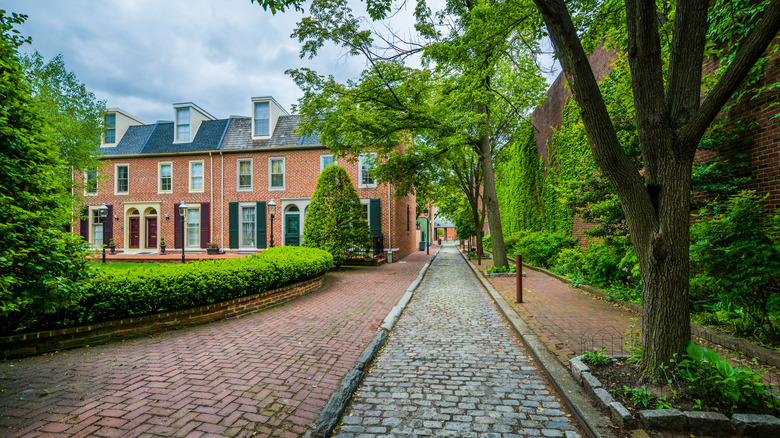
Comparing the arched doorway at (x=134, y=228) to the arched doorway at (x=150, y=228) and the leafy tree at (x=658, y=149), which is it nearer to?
the arched doorway at (x=150, y=228)

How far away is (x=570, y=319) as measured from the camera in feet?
18.0

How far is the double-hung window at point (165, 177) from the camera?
19344mm

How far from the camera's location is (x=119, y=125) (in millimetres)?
20484

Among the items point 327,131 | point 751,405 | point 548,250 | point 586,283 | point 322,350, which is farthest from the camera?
point 548,250

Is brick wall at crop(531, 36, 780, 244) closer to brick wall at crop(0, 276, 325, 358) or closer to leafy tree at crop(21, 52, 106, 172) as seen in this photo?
brick wall at crop(0, 276, 325, 358)

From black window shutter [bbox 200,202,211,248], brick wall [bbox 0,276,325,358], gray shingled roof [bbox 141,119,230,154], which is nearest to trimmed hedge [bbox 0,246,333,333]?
brick wall [bbox 0,276,325,358]

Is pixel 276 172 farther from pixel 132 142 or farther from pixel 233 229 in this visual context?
pixel 132 142

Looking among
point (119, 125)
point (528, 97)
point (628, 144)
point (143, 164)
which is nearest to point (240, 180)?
point (143, 164)

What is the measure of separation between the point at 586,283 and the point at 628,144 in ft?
12.2

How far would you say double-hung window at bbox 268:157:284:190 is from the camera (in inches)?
728

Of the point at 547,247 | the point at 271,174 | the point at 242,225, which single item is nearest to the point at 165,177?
the point at 242,225

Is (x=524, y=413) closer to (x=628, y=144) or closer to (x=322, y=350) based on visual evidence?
(x=322, y=350)

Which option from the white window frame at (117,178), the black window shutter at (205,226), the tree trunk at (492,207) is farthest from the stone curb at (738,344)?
the white window frame at (117,178)

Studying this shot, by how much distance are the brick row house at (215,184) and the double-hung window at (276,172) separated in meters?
0.06
